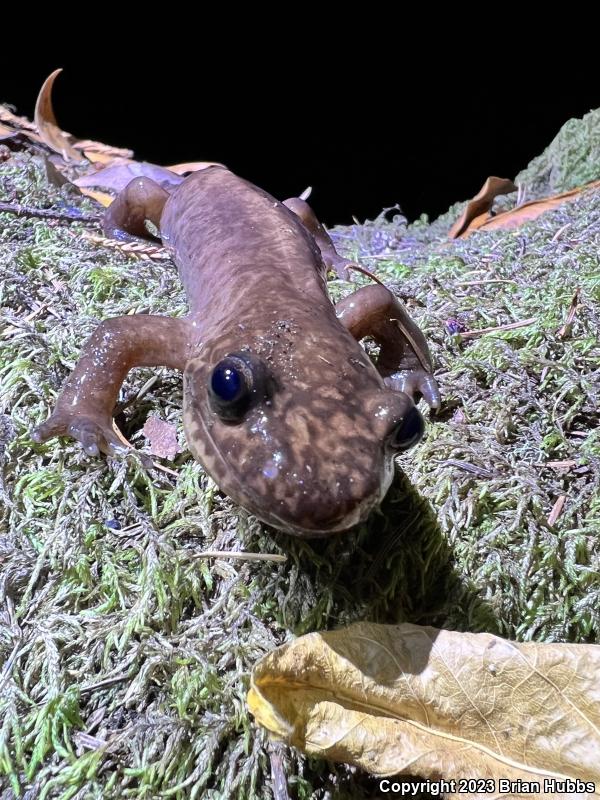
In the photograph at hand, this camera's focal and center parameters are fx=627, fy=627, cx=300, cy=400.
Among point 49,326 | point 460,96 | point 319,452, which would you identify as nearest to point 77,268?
point 49,326

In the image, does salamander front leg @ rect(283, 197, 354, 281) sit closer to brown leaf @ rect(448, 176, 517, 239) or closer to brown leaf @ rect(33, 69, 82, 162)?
brown leaf @ rect(448, 176, 517, 239)

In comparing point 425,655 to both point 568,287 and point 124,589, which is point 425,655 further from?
point 568,287

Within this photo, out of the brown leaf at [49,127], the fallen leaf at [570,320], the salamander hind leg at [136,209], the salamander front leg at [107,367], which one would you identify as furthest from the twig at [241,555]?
the brown leaf at [49,127]

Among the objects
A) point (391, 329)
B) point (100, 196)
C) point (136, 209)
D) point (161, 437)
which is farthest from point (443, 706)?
point (100, 196)

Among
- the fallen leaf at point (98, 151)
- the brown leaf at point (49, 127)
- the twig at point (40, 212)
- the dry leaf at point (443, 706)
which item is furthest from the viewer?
the fallen leaf at point (98, 151)

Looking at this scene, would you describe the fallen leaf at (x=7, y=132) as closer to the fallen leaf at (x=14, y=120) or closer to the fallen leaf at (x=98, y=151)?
the fallen leaf at (x=14, y=120)

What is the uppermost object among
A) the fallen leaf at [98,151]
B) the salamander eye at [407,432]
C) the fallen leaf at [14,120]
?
the salamander eye at [407,432]

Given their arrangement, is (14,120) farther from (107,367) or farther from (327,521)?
(327,521)
